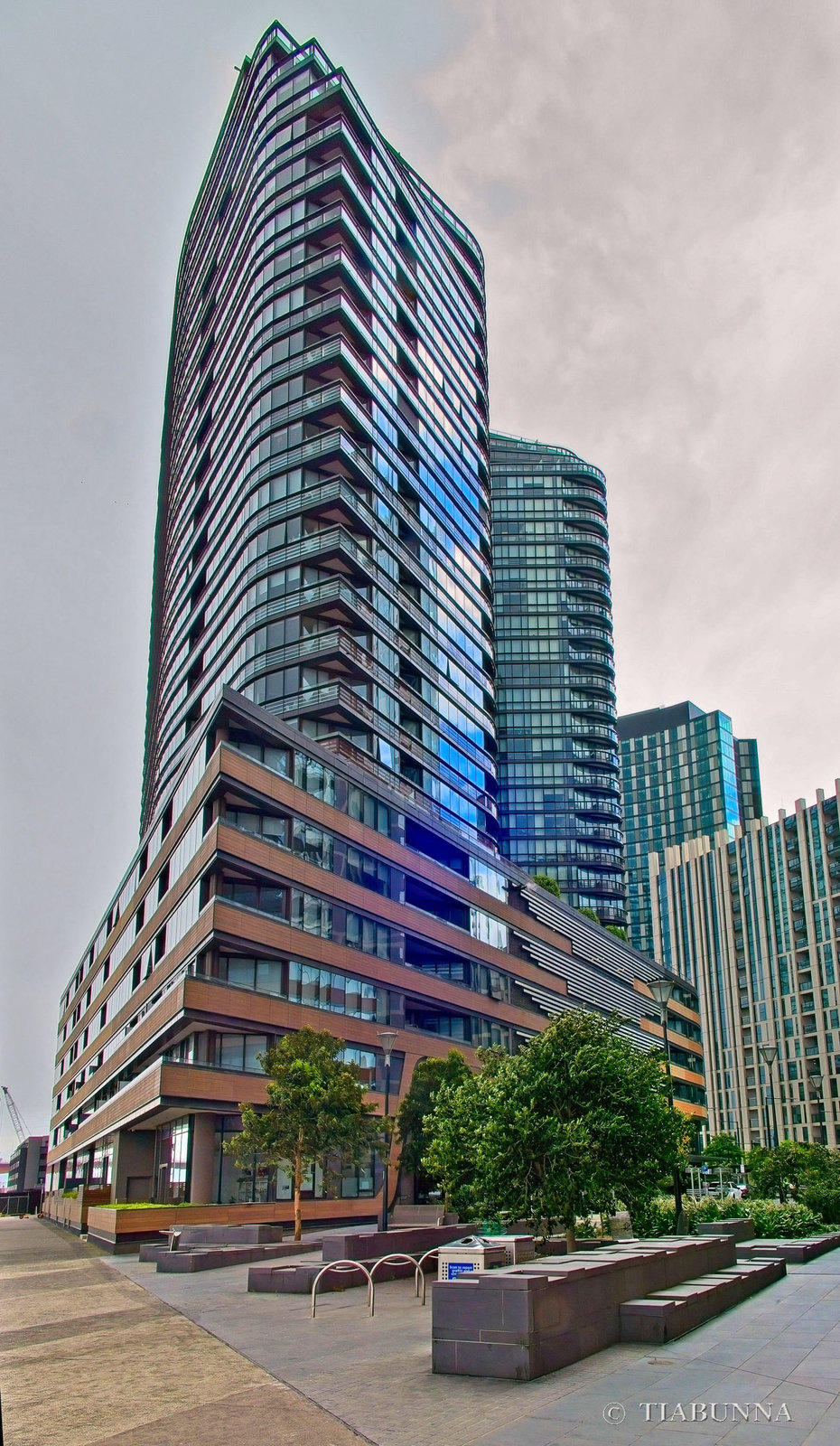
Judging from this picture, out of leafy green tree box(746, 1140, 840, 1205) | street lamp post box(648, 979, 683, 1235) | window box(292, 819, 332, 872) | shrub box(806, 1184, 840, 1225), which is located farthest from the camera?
window box(292, 819, 332, 872)

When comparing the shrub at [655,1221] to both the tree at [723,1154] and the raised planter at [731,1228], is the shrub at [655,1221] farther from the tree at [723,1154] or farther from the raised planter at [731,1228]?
the tree at [723,1154]

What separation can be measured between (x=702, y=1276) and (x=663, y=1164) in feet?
8.15

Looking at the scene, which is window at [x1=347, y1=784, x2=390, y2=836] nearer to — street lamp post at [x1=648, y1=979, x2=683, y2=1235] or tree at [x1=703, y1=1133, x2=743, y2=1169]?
Answer: street lamp post at [x1=648, y1=979, x2=683, y2=1235]

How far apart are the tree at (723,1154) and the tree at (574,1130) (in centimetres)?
8748

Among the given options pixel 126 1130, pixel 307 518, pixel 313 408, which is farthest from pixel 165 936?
pixel 313 408

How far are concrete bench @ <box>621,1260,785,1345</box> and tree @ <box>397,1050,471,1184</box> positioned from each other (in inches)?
720

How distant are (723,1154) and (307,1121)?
85.7 meters

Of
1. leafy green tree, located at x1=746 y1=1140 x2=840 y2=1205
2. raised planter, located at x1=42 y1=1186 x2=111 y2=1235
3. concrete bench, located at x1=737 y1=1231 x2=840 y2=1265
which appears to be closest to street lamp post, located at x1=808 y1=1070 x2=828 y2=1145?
raised planter, located at x1=42 y1=1186 x2=111 y2=1235

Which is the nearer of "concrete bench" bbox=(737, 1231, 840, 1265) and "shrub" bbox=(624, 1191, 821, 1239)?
"concrete bench" bbox=(737, 1231, 840, 1265)

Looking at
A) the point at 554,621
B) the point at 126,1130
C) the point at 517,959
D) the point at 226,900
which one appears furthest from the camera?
the point at 554,621

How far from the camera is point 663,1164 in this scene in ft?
69.3

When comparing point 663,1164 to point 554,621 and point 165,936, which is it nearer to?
point 165,936

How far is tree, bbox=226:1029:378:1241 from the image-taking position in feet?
108

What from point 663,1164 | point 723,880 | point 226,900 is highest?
point 723,880
